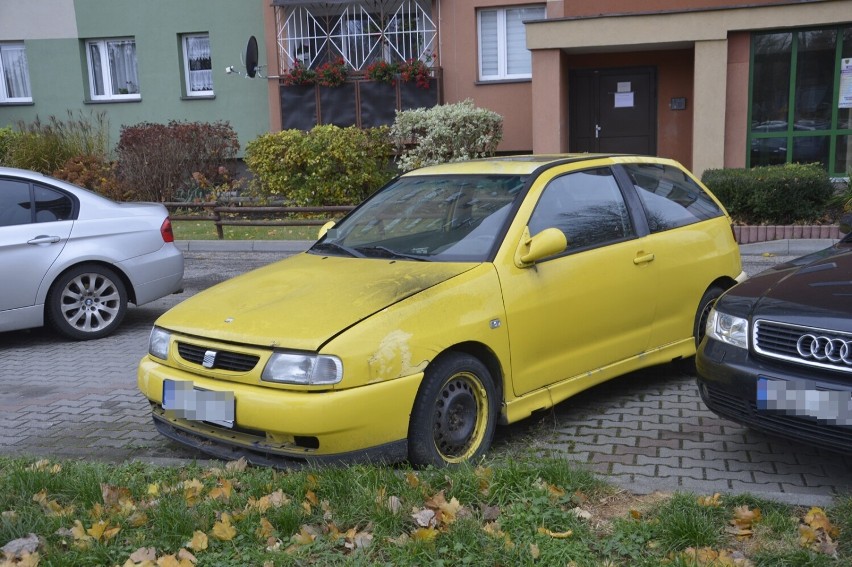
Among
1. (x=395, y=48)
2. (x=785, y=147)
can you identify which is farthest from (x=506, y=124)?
(x=785, y=147)

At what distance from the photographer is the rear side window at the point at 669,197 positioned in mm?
5945

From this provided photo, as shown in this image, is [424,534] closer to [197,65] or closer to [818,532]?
[818,532]

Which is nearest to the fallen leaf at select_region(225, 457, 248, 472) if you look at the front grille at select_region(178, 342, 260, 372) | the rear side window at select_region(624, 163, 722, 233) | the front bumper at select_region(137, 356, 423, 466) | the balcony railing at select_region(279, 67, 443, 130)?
the front bumper at select_region(137, 356, 423, 466)

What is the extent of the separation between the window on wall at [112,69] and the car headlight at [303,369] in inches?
737

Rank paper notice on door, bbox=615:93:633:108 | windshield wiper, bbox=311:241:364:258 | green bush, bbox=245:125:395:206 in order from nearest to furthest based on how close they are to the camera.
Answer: windshield wiper, bbox=311:241:364:258 < green bush, bbox=245:125:395:206 < paper notice on door, bbox=615:93:633:108

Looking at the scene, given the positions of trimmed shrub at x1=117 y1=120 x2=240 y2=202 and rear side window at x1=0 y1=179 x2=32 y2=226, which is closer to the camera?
rear side window at x1=0 y1=179 x2=32 y2=226

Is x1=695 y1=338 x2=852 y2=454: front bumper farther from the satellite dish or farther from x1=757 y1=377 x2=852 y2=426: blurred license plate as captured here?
the satellite dish

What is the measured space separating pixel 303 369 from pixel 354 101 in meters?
15.2

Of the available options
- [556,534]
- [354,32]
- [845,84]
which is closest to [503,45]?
[354,32]

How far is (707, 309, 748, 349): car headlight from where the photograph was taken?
14.4 feet

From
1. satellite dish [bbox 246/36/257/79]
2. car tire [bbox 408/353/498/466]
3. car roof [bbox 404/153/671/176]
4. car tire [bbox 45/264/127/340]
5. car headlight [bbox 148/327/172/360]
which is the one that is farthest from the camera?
satellite dish [bbox 246/36/257/79]

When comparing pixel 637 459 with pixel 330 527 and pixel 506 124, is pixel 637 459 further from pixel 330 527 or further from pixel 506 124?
pixel 506 124

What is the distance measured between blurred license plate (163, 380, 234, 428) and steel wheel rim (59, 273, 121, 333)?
12.3ft

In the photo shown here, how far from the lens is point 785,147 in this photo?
51.2ft
